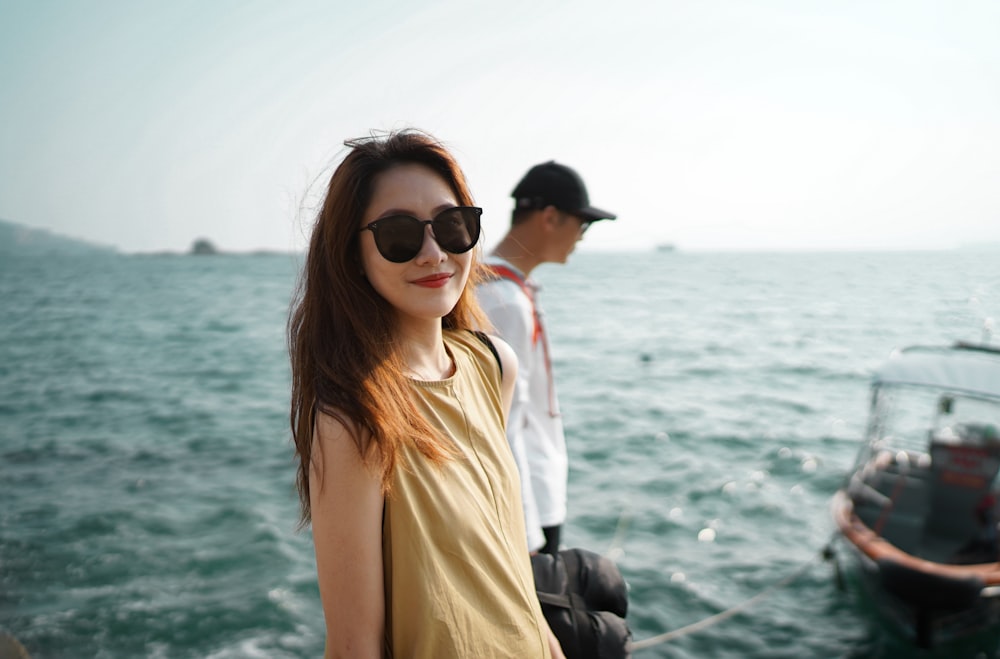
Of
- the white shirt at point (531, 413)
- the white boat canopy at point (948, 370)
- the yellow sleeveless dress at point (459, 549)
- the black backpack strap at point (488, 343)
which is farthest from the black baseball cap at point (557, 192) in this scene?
the white boat canopy at point (948, 370)

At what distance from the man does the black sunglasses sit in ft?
2.81

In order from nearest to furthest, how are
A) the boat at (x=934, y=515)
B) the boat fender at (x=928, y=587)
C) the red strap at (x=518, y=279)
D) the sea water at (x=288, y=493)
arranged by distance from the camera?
the red strap at (x=518, y=279) < the boat fender at (x=928, y=587) < the boat at (x=934, y=515) < the sea water at (x=288, y=493)

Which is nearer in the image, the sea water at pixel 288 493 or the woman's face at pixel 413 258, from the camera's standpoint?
the woman's face at pixel 413 258

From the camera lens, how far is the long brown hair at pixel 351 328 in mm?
1402

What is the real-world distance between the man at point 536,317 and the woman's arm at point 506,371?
1.19ft

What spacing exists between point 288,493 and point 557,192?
1180 cm

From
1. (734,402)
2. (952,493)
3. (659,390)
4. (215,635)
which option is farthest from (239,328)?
(952,493)

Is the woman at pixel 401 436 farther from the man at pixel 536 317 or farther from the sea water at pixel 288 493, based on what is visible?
the man at pixel 536 317

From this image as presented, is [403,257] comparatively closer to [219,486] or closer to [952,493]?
[952,493]

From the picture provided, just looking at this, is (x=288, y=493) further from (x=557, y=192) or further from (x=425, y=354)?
(x=425, y=354)

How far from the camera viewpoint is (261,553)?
35.8ft

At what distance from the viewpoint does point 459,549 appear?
146 centimetres

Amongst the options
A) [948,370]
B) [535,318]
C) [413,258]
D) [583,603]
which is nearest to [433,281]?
[413,258]

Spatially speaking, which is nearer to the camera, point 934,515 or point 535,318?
point 535,318
